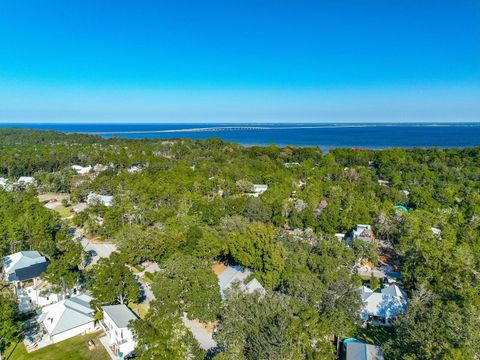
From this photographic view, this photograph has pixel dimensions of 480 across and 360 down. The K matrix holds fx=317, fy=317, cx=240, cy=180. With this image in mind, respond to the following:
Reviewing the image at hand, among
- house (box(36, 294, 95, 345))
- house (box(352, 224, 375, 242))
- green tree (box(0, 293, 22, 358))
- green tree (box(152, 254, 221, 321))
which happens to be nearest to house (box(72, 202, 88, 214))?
house (box(36, 294, 95, 345))

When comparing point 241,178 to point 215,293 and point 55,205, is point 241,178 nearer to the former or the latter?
point 55,205

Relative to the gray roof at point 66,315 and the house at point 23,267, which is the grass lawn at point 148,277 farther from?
the house at point 23,267

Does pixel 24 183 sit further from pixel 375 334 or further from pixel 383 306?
pixel 375 334

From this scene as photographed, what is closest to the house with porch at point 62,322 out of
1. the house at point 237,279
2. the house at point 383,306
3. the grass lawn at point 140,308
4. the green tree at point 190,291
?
the grass lawn at point 140,308

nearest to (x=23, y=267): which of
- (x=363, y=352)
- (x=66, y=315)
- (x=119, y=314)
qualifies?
(x=66, y=315)

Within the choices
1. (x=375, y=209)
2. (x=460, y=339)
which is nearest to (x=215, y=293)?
(x=460, y=339)

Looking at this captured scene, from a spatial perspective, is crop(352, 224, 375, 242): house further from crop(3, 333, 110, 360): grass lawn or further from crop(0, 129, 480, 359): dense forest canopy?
crop(3, 333, 110, 360): grass lawn
